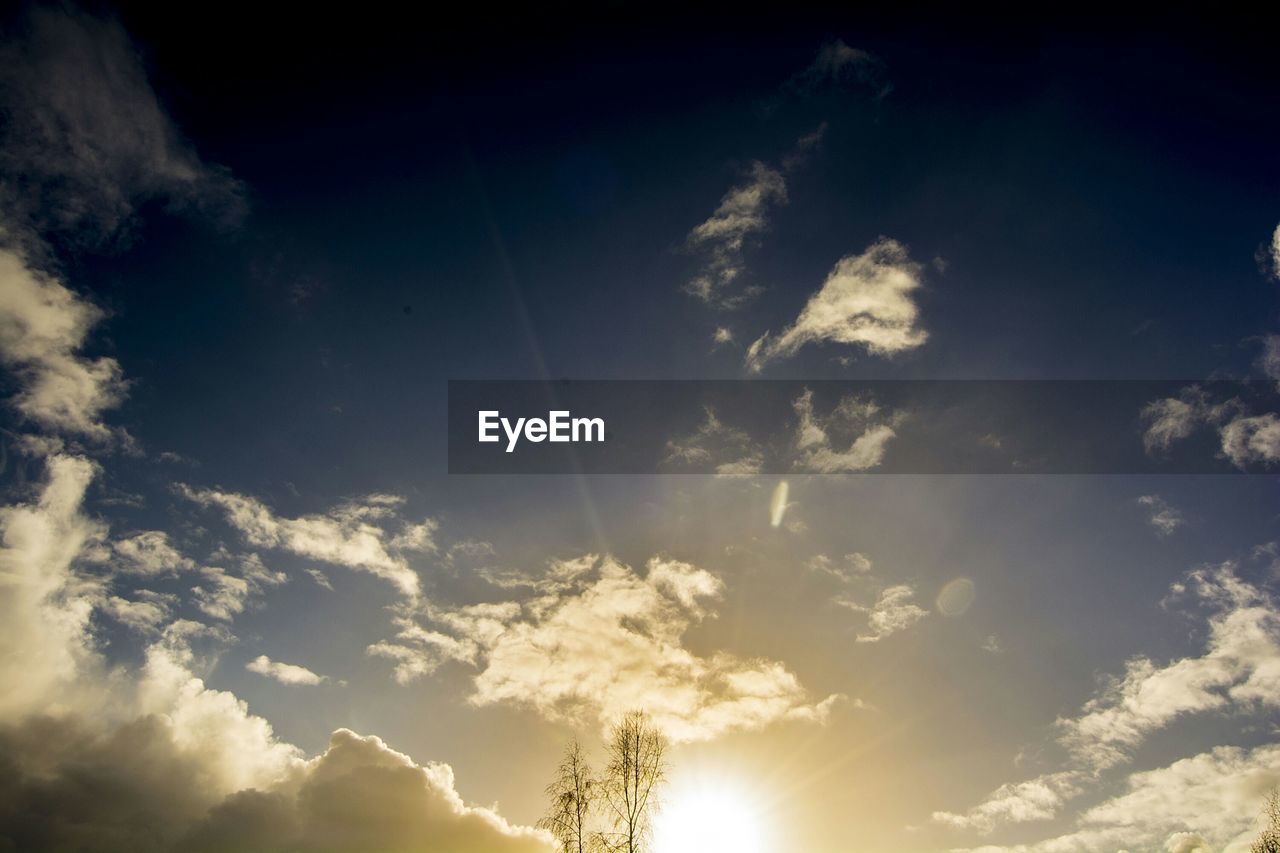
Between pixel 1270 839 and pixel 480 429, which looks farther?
pixel 1270 839

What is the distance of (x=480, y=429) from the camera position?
25.6 m

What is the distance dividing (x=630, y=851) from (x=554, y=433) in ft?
69.9

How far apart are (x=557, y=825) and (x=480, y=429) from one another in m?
20.3

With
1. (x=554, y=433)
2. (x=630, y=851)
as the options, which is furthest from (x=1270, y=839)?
(x=554, y=433)

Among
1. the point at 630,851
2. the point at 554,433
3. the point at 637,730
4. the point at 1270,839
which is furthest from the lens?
the point at 1270,839

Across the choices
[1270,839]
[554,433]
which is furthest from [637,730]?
[1270,839]

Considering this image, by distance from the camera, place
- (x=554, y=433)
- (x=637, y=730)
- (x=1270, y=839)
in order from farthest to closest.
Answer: (x=1270, y=839)
(x=637, y=730)
(x=554, y=433)

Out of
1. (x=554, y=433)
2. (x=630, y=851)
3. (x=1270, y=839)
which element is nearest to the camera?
(x=554, y=433)

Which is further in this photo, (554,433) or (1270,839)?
(1270,839)

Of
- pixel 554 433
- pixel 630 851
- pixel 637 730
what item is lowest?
pixel 630 851

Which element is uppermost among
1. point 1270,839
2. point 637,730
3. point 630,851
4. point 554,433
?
point 554,433

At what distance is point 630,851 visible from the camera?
30875 millimetres

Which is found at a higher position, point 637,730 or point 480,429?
point 480,429

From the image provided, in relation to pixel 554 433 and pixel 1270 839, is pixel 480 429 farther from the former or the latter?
pixel 1270 839
